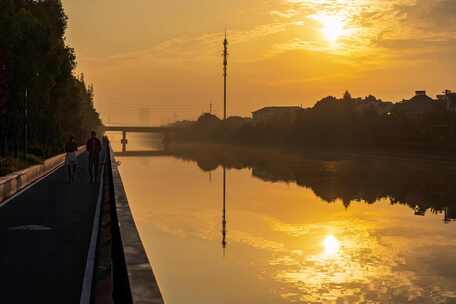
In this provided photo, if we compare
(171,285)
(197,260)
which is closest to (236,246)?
(197,260)

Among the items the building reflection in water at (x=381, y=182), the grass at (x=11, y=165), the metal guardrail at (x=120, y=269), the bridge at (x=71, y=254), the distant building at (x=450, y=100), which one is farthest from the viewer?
the distant building at (x=450, y=100)

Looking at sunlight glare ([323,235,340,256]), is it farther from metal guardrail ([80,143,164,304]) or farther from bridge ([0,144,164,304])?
metal guardrail ([80,143,164,304])

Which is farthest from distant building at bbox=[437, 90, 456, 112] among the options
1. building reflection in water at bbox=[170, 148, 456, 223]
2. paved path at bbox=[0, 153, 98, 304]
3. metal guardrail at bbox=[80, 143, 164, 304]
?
metal guardrail at bbox=[80, 143, 164, 304]

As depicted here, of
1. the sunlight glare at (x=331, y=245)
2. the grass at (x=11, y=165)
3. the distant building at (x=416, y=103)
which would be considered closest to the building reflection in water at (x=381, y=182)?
the sunlight glare at (x=331, y=245)

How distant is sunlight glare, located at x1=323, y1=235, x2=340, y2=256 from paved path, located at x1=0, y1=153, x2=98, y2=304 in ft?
27.6

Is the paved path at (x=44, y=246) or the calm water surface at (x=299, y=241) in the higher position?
the paved path at (x=44, y=246)

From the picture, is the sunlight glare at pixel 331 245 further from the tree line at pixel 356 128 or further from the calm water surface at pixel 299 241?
the tree line at pixel 356 128

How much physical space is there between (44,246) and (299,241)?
12.2 metres

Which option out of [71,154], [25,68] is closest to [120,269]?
[71,154]

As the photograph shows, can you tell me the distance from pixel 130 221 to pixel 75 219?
19.9 ft

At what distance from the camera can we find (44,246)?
11789 mm

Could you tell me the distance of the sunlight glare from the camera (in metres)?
19.7

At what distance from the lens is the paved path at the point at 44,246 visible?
8.45m

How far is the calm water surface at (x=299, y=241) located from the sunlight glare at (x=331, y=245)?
0.13 ft
